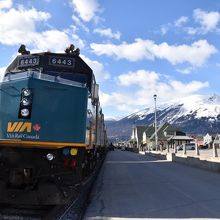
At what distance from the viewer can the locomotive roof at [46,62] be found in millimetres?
12023

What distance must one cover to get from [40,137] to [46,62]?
2650mm

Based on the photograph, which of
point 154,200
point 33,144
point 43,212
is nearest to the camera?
point 33,144

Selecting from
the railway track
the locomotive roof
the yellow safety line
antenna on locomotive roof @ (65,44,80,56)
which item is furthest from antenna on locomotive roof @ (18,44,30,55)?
the railway track

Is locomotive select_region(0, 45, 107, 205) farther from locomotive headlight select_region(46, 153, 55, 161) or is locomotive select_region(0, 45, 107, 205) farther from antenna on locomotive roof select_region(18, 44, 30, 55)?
antenna on locomotive roof select_region(18, 44, 30, 55)

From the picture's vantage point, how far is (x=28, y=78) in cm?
1049

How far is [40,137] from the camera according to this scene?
1014 cm

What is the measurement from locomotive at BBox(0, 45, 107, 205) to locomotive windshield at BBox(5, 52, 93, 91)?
3.12ft

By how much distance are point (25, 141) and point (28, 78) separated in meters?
1.50

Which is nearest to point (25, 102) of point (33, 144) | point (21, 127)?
point (21, 127)

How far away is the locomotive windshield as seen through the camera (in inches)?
472

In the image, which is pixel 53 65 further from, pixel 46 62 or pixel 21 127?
pixel 21 127

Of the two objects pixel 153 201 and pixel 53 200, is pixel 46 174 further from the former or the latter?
pixel 153 201

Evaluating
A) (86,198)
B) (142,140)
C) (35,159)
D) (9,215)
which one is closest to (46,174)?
(35,159)

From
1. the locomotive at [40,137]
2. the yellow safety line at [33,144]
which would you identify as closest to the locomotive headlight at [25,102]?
the locomotive at [40,137]
